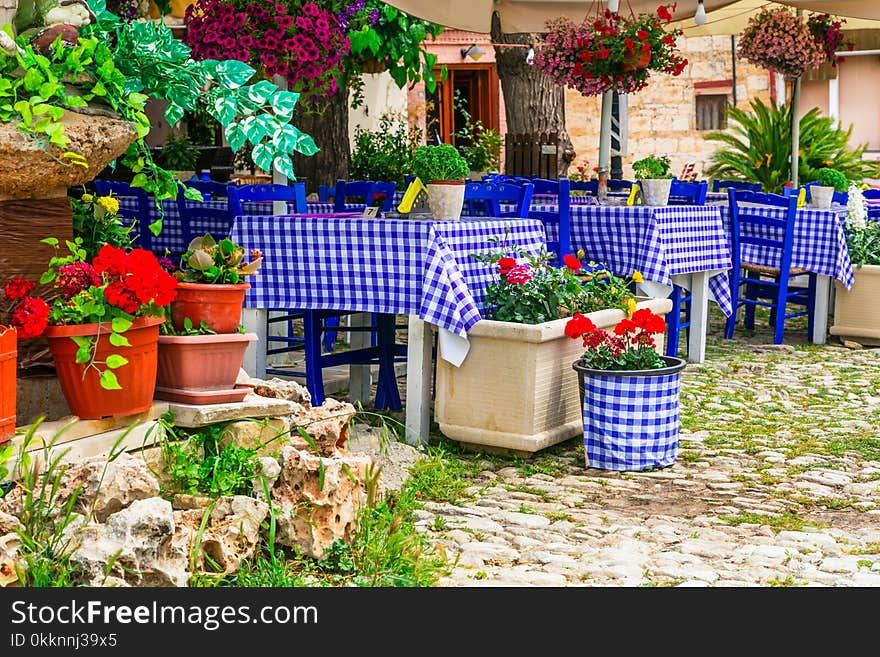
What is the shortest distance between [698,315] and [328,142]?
→ 161 inches

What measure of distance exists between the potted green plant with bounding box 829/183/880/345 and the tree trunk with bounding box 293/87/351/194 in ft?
14.0

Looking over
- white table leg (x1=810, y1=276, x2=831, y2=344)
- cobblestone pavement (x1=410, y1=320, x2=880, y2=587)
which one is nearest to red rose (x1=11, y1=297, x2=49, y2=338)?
cobblestone pavement (x1=410, y1=320, x2=880, y2=587)

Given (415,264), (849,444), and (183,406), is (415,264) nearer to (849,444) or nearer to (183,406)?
(183,406)

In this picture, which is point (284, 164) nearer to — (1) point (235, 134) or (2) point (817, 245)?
(1) point (235, 134)

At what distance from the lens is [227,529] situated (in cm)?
352

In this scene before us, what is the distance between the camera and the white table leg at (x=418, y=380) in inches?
215

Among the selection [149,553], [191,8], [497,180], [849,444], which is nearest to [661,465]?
[849,444]

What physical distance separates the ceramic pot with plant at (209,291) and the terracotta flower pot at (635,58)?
402 cm

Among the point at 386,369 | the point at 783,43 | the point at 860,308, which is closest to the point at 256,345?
the point at 386,369

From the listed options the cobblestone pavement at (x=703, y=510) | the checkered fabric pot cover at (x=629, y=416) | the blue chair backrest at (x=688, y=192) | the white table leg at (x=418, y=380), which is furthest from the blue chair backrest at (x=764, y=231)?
the white table leg at (x=418, y=380)

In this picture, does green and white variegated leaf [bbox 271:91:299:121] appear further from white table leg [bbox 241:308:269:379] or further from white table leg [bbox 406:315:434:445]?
white table leg [bbox 241:308:269:379]

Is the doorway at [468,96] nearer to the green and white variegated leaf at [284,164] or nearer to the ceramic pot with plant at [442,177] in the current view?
the ceramic pot with plant at [442,177]

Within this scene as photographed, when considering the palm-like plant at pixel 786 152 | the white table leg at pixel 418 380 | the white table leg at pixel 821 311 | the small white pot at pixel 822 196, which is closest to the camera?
the white table leg at pixel 418 380

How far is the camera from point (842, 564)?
3.98 metres
